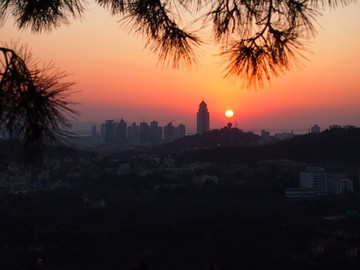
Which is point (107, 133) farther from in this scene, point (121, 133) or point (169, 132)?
point (169, 132)

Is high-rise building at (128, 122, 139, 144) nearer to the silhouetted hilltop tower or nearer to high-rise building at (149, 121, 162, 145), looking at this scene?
high-rise building at (149, 121, 162, 145)

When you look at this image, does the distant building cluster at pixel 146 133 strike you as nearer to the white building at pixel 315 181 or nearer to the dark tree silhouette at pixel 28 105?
the white building at pixel 315 181

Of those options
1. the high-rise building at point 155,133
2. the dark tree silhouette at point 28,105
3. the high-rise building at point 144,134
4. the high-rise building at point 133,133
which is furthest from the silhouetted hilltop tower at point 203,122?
the dark tree silhouette at point 28,105

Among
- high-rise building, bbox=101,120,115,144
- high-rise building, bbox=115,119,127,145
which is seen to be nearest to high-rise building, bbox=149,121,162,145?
high-rise building, bbox=115,119,127,145

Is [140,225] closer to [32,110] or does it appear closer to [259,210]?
[259,210]

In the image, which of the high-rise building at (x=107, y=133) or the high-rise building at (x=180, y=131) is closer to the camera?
the high-rise building at (x=107, y=133)

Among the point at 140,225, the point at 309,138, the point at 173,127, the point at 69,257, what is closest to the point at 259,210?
the point at 140,225

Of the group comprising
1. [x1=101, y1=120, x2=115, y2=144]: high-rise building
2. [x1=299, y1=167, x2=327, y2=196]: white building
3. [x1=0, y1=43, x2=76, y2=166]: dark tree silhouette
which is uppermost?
[x1=101, y1=120, x2=115, y2=144]: high-rise building

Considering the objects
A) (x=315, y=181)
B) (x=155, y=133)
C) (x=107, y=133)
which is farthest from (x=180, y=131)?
(x=315, y=181)
